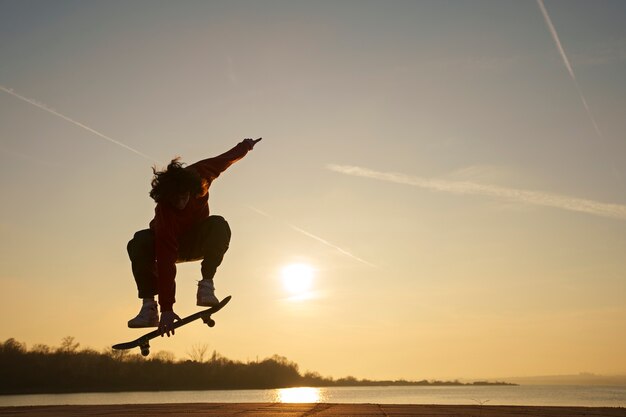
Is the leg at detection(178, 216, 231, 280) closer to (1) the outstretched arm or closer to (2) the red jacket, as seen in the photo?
(2) the red jacket

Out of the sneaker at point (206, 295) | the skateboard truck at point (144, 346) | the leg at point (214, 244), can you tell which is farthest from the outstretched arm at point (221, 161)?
the skateboard truck at point (144, 346)

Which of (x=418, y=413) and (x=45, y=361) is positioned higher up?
(x=45, y=361)

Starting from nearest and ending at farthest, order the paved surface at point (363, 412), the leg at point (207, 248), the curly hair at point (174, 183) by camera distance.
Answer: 1. the curly hair at point (174, 183)
2. the leg at point (207, 248)
3. the paved surface at point (363, 412)

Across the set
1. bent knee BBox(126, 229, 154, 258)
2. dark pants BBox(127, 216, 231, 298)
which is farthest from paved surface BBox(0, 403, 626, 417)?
bent knee BBox(126, 229, 154, 258)

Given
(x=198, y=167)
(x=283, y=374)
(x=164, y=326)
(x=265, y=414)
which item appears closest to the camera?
(x=164, y=326)

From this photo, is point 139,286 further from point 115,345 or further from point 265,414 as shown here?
point 265,414

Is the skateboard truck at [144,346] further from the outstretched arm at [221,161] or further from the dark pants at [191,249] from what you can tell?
the outstretched arm at [221,161]

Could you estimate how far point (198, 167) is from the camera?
7.82m

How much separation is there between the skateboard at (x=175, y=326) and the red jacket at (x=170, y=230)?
337 mm

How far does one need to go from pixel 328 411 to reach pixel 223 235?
3.71 meters

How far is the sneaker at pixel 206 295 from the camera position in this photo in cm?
769

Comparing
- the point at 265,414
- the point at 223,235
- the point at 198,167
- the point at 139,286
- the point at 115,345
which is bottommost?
the point at 265,414

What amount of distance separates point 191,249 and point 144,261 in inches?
23.6

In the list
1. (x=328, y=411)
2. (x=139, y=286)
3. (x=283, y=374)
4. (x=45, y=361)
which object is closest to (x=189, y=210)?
(x=139, y=286)
